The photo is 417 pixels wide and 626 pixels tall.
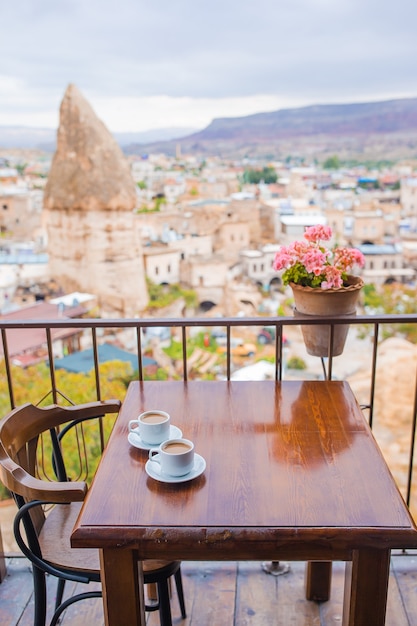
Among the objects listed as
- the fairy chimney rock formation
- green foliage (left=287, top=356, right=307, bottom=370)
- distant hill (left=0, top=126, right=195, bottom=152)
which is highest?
distant hill (left=0, top=126, right=195, bottom=152)

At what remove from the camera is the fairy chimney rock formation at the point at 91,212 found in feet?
83.8

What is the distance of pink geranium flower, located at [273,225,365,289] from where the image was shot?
181cm

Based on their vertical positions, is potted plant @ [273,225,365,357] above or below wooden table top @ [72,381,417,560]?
above

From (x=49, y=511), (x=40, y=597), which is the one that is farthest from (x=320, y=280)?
(x=40, y=597)

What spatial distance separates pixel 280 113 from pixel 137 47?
1480 centimetres

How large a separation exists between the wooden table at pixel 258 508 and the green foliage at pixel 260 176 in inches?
2026

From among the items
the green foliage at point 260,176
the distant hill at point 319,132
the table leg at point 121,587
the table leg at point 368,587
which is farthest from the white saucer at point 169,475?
the green foliage at point 260,176

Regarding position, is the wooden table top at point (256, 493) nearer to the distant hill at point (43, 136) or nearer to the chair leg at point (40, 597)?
the chair leg at point (40, 597)

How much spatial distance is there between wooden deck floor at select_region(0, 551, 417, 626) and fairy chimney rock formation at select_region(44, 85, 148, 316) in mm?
24690

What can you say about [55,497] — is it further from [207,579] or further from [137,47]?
[137,47]

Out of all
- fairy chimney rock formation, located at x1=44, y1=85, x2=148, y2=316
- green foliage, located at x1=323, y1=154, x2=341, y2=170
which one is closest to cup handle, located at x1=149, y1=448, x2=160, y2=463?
fairy chimney rock formation, located at x1=44, y1=85, x2=148, y2=316

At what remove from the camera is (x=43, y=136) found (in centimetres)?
3697

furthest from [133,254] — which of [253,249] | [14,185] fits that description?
[14,185]

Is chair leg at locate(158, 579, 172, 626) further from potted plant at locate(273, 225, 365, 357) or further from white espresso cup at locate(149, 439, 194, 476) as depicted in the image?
potted plant at locate(273, 225, 365, 357)
